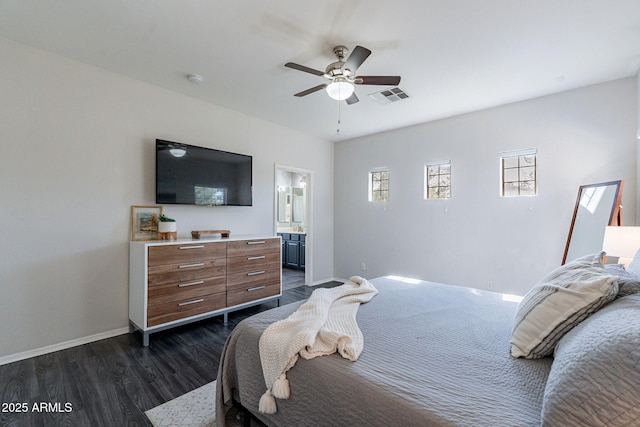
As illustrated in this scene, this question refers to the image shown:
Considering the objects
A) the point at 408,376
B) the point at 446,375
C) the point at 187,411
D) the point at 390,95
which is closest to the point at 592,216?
the point at 390,95

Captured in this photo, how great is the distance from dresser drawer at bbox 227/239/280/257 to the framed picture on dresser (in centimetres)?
85

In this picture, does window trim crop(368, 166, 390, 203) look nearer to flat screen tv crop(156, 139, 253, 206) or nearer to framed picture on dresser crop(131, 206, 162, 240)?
flat screen tv crop(156, 139, 253, 206)

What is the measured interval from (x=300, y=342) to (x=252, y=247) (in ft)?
7.99

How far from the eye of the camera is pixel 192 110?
11.7 feet

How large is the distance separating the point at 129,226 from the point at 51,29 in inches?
71.0

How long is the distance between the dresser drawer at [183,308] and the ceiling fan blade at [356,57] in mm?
2689

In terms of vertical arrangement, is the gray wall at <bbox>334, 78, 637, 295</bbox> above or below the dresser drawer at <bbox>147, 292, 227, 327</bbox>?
above

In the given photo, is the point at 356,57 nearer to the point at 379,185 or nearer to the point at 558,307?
the point at 558,307

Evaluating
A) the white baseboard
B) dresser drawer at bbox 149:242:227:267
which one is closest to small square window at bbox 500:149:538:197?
dresser drawer at bbox 149:242:227:267

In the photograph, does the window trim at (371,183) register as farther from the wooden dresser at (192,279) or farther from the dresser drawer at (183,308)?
the dresser drawer at (183,308)

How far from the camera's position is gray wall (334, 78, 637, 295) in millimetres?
3105

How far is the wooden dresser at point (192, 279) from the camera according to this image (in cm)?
272

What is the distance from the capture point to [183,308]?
293cm

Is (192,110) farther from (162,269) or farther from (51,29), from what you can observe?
(162,269)
